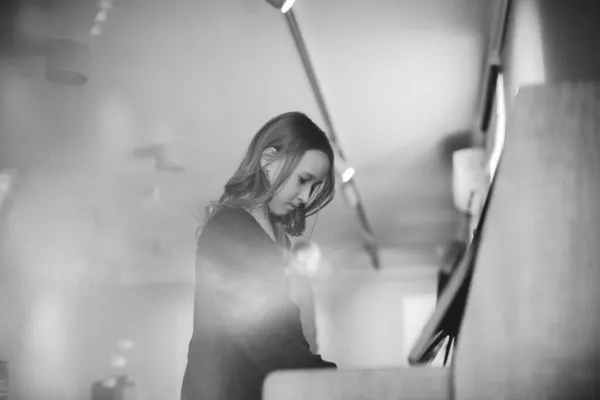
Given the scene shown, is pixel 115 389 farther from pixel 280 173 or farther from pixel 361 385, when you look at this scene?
pixel 361 385

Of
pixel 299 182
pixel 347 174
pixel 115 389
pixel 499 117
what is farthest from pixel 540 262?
pixel 115 389

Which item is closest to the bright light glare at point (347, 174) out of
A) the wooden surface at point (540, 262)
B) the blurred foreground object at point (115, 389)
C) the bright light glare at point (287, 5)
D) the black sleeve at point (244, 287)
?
the bright light glare at point (287, 5)

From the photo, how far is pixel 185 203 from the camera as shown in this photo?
1.78 m

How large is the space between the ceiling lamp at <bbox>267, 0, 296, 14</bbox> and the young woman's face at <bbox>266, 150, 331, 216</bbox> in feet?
1.78

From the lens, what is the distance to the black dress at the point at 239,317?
684 mm

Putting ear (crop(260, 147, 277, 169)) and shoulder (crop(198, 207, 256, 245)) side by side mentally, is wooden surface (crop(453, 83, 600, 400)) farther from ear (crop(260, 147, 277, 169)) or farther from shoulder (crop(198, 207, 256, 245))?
ear (crop(260, 147, 277, 169))

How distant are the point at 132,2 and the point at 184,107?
1.34 feet

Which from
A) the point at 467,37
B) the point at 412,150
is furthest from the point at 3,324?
the point at 467,37

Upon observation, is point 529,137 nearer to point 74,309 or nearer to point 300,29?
point 300,29

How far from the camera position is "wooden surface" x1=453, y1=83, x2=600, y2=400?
40cm

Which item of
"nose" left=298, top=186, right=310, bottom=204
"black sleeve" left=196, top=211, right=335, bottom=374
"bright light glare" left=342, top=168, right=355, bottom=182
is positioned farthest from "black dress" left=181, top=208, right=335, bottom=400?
"bright light glare" left=342, top=168, right=355, bottom=182

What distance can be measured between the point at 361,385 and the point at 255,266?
1.38 ft

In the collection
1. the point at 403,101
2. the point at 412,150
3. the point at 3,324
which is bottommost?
the point at 3,324

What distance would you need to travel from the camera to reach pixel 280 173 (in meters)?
0.90
